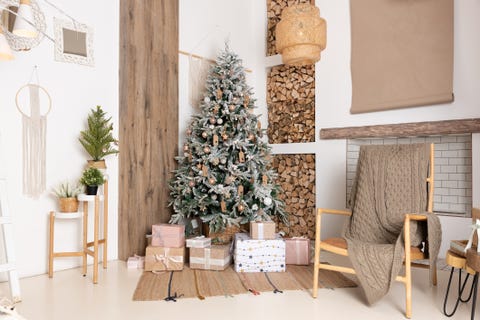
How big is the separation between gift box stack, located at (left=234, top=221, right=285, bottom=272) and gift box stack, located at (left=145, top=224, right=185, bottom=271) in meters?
0.46

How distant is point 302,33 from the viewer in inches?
135

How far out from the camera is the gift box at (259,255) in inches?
119

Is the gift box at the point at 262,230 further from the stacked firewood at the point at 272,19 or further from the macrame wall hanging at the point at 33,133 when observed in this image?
the stacked firewood at the point at 272,19

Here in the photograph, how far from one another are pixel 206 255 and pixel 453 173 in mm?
2335

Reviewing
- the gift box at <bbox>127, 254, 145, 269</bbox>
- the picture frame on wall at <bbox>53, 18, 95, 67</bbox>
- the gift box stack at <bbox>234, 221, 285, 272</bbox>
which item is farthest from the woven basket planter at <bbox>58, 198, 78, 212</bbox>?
the gift box stack at <bbox>234, 221, 285, 272</bbox>

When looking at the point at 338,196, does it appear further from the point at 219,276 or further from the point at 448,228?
the point at 219,276

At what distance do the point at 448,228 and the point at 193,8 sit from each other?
3.32 metres

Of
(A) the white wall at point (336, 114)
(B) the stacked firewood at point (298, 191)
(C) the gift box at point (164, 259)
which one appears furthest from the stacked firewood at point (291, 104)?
A: (C) the gift box at point (164, 259)

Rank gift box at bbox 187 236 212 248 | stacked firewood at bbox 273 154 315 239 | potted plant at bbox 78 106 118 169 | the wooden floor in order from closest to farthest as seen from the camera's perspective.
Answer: the wooden floor, potted plant at bbox 78 106 118 169, gift box at bbox 187 236 212 248, stacked firewood at bbox 273 154 315 239

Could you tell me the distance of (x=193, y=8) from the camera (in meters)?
4.11

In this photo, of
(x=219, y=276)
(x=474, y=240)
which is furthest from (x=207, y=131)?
(x=474, y=240)

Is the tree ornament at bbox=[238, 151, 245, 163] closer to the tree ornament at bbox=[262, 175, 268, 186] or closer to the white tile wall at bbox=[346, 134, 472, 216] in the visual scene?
the tree ornament at bbox=[262, 175, 268, 186]

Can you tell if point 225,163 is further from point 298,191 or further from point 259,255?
point 298,191

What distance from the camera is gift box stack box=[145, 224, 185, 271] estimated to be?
3.02 meters
